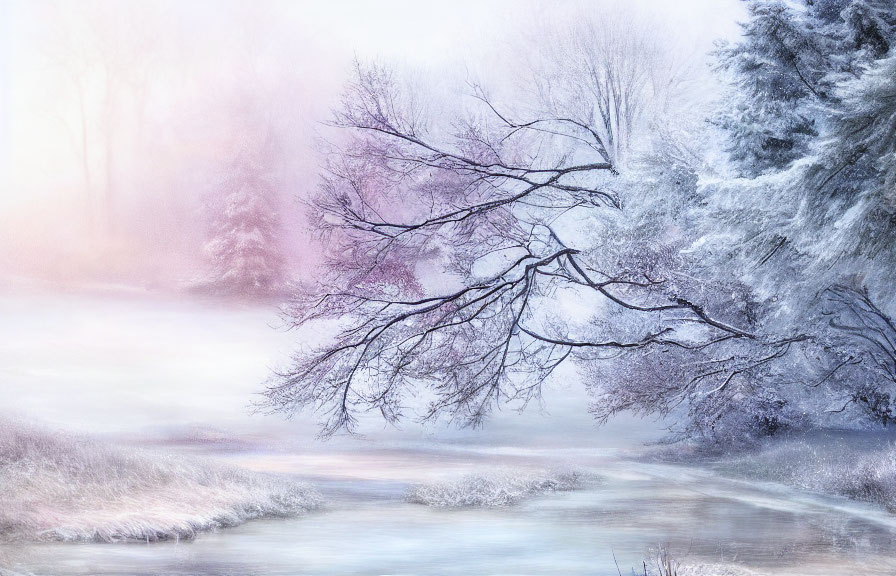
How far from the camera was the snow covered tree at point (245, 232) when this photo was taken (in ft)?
29.5

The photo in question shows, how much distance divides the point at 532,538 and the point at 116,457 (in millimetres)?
3422

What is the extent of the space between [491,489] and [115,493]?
2.97 meters

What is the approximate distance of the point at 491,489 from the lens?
27.4 feet

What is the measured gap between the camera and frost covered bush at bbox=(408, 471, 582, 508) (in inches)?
322

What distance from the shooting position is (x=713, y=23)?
9.01 metres

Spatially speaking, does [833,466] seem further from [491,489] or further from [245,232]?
[245,232]

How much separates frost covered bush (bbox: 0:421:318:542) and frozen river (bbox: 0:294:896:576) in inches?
5.9

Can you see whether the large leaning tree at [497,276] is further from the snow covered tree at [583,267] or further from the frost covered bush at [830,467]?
the frost covered bush at [830,467]

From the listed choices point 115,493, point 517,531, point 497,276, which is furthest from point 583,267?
point 115,493

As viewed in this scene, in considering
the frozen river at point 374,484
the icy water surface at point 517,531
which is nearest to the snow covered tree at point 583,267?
the frozen river at point 374,484

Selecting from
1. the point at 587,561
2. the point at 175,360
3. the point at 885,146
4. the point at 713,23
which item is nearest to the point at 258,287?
the point at 175,360

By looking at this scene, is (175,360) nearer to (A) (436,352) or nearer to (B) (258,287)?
(B) (258,287)

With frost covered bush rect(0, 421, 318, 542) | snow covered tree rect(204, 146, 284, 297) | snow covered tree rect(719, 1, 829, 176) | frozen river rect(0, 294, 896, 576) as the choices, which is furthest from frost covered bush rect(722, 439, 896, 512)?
snow covered tree rect(204, 146, 284, 297)

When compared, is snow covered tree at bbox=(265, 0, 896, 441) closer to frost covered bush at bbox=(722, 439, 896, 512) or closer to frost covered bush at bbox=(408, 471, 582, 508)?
frost covered bush at bbox=(722, 439, 896, 512)
